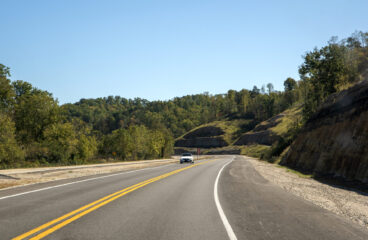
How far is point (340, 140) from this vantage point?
21594mm

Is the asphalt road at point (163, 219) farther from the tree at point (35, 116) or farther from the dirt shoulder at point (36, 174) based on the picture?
the tree at point (35, 116)

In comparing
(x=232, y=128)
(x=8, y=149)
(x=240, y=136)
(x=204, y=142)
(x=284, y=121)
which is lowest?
(x=8, y=149)

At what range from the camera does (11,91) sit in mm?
49875

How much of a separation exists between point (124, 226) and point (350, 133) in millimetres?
19474

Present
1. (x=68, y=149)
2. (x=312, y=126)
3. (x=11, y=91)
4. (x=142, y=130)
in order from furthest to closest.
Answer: (x=142, y=130)
(x=11, y=91)
(x=68, y=149)
(x=312, y=126)

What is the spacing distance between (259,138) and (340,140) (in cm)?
10370

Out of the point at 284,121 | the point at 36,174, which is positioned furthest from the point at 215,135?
the point at 36,174

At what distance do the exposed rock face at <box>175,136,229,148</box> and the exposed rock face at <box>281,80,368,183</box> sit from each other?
385 ft

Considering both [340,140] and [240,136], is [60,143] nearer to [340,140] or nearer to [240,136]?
[340,140]

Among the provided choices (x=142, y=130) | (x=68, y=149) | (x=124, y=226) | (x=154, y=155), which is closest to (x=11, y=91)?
(x=68, y=149)

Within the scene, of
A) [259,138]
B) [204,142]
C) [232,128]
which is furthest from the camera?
[232,128]

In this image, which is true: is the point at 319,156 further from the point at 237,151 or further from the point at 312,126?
the point at 237,151

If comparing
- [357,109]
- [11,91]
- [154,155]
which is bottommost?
[154,155]

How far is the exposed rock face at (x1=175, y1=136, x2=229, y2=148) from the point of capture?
150 meters
